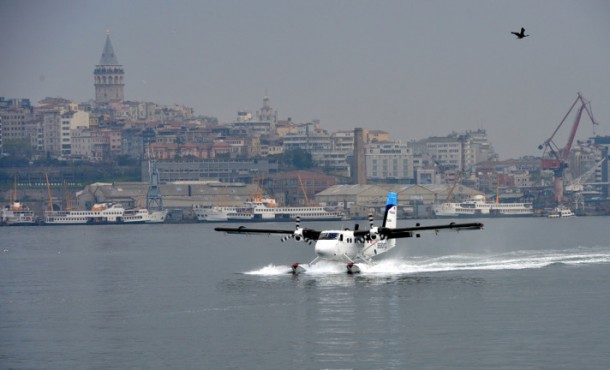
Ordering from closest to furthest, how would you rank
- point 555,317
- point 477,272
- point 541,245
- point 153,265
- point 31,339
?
point 31,339, point 555,317, point 477,272, point 153,265, point 541,245

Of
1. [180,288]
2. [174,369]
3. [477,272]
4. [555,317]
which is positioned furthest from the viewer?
[477,272]

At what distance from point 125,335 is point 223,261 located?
48.4m

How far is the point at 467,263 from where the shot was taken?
95.5m

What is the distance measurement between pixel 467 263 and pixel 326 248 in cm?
1881

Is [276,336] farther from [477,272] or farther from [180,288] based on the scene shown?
[477,272]

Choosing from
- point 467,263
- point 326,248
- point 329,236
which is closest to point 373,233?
point 329,236

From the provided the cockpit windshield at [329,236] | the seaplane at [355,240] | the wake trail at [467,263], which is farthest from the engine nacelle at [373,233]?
the wake trail at [467,263]

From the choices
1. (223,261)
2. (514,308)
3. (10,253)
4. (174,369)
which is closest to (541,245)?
(223,261)

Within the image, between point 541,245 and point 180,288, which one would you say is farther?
point 541,245

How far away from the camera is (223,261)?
107m

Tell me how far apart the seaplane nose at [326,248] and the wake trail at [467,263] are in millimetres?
2885

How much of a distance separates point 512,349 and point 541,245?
7860cm

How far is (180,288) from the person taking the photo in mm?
79500

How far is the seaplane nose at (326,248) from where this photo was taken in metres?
79.7
